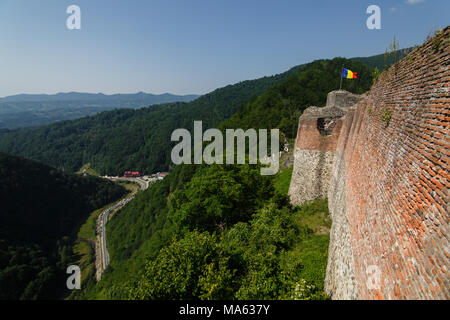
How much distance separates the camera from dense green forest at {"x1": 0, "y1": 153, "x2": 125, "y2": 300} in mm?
71000

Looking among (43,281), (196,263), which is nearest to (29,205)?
(43,281)

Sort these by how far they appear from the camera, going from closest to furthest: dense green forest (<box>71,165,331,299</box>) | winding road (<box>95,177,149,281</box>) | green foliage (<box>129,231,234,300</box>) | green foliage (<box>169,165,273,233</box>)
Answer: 1. dense green forest (<box>71,165,331,299</box>)
2. green foliage (<box>129,231,234,300</box>)
3. green foliage (<box>169,165,273,233</box>)
4. winding road (<box>95,177,149,281</box>)

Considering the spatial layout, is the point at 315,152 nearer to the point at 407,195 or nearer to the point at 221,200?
the point at 221,200

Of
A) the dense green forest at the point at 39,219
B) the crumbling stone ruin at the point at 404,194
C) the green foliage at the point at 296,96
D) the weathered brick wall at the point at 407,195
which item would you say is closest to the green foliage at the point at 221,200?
the crumbling stone ruin at the point at 404,194

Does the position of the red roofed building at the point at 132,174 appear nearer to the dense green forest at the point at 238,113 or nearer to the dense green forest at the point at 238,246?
the dense green forest at the point at 238,113

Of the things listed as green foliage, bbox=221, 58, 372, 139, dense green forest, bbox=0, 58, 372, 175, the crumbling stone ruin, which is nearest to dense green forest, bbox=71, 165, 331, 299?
the crumbling stone ruin

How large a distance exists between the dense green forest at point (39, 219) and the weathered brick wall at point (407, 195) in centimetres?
9288

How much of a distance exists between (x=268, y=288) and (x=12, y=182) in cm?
13061

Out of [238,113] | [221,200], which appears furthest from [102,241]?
[221,200]

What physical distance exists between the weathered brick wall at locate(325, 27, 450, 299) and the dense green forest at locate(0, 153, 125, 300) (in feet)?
305

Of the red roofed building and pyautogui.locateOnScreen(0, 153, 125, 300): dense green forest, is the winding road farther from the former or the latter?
the red roofed building

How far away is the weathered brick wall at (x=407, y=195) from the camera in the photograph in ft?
10.7

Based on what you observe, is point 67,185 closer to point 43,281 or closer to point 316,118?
point 43,281
